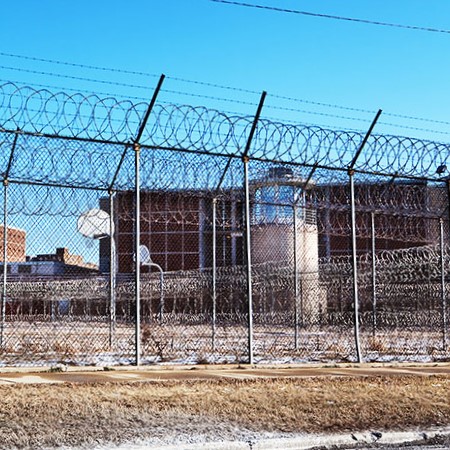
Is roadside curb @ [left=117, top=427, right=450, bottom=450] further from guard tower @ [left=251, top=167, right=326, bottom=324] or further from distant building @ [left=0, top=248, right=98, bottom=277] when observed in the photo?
distant building @ [left=0, top=248, right=98, bottom=277]

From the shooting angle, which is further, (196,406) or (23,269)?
(23,269)

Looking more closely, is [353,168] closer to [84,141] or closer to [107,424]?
[84,141]

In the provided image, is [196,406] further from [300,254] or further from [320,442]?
[300,254]

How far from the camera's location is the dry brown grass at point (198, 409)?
7.73m

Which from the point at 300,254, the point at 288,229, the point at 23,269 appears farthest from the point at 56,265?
the point at 300,254

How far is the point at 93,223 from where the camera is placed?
14750mm

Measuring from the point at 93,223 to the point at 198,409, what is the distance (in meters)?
6.72

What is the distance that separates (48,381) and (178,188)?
5608 millimetres

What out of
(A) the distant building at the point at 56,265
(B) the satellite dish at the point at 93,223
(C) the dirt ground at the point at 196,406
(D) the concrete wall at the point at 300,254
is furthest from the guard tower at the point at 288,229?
(C) the dirt ground at the point at 196,406

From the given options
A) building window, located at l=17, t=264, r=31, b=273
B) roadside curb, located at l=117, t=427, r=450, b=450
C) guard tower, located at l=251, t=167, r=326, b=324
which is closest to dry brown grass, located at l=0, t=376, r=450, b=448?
roadside curb, located at l=117, t=427, r=450, b=450

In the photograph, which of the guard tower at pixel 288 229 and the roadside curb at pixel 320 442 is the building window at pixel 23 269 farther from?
the roadside curb at pixel 320 442

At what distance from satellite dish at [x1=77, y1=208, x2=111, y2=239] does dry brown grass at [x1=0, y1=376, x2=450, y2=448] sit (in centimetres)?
497

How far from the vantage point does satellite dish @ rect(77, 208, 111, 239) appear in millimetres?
14438

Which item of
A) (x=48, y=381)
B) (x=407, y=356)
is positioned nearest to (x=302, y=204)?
(x=407, y=356)
